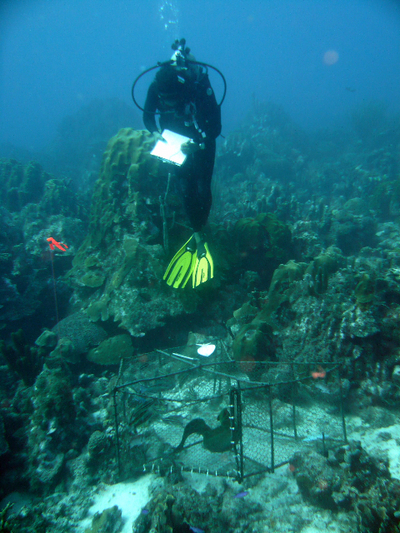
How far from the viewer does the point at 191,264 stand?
404 cm

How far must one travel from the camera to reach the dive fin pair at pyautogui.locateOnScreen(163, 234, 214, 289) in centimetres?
380

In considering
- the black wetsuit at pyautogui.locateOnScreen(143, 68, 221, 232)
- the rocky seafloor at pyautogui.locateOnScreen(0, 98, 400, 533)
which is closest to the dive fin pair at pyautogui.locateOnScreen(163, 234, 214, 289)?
the black wetsuit at pyautogui.locateOnScreen(143, 68, 221, 232)

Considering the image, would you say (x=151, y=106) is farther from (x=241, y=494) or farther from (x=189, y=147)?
(x=241, y=494)

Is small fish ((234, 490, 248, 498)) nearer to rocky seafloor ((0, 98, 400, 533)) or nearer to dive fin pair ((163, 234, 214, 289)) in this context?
rocky seafloor ((0, 98, 400, 533))

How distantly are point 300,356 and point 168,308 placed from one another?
275 centimetres

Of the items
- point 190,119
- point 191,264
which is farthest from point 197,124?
point 191,264

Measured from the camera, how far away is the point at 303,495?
2.79 meters

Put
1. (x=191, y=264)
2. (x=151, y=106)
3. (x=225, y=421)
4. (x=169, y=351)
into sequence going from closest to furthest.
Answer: (x=225, y=421)
(x=191, y=264)
(x=169, y=351)
(x=151, y=106)

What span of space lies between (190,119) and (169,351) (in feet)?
14.2

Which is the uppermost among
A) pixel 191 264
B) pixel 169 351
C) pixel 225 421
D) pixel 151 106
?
pixel 151 106

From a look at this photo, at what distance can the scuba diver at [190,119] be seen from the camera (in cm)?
415

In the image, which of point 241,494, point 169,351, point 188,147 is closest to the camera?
point 241,494

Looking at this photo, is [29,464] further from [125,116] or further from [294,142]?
[125,116]

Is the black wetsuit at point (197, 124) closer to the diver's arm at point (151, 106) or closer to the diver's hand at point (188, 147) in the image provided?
the diver's arm at point (151, 106)
